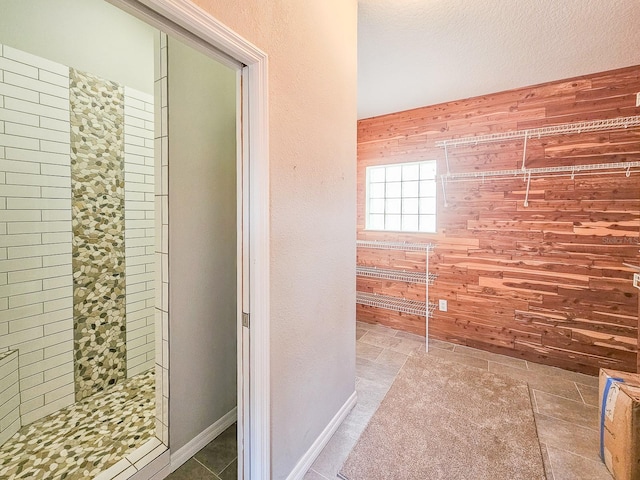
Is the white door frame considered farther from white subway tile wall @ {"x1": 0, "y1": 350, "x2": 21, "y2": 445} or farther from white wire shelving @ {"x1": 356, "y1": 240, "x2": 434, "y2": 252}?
white wire shelving @ {"x1": 356, "y1": 240, "x2": 434, "y2": 252}

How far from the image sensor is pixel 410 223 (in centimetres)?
347

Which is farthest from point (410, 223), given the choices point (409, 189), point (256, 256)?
point (256, 256)

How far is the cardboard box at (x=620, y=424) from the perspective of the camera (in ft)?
4.47

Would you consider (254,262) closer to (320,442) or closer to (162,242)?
(162,242)

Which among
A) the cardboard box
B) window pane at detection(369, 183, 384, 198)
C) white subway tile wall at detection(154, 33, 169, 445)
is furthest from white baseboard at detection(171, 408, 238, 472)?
window pane at detection(369, 183, 384, 198)

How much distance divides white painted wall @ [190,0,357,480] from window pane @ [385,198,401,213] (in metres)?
1.80

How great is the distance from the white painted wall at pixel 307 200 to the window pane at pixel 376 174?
1.88 metres

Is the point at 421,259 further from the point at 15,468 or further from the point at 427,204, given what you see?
the point at 15,468

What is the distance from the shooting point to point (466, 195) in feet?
9.82

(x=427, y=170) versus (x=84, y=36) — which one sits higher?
(x=84, y=36)

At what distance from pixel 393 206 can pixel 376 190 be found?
324 mm

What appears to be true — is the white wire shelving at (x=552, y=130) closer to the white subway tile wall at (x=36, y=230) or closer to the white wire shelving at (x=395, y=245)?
the white wire shelving at (x=395, y=245)

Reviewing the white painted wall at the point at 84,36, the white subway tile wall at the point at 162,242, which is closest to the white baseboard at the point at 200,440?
the white subway tile wall at the point at 162,242

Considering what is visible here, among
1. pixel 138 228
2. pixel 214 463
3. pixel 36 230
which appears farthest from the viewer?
pixel 138 228
